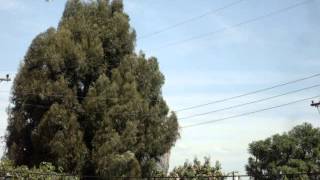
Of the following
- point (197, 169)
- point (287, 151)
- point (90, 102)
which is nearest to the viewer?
point (90, 102)

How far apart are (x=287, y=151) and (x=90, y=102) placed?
34762mm

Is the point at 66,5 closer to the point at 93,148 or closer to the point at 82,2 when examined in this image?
the point at 82,2

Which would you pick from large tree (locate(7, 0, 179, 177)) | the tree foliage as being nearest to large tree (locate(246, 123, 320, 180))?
the tree foliage

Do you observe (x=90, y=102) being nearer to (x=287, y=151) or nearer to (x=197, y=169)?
(x=197, y=169)

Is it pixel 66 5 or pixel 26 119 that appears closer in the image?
pixel 26 119

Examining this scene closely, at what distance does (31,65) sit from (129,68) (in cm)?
570

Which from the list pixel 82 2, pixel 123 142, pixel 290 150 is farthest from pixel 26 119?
pixel 290 150

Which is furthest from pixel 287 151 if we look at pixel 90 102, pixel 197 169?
pixel 90 102

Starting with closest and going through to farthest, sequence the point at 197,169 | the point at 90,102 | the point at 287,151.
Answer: the point at 90,102 → the point at 197,169 → the point at 287,151

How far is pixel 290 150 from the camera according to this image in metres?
Result: 57.6

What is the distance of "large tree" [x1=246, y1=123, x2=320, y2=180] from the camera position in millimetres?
56406

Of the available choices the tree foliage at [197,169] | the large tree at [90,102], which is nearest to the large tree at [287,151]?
the tree foliage at [197,169]

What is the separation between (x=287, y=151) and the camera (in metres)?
57.6

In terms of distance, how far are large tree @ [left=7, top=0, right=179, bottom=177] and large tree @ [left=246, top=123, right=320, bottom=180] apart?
1135 inches
